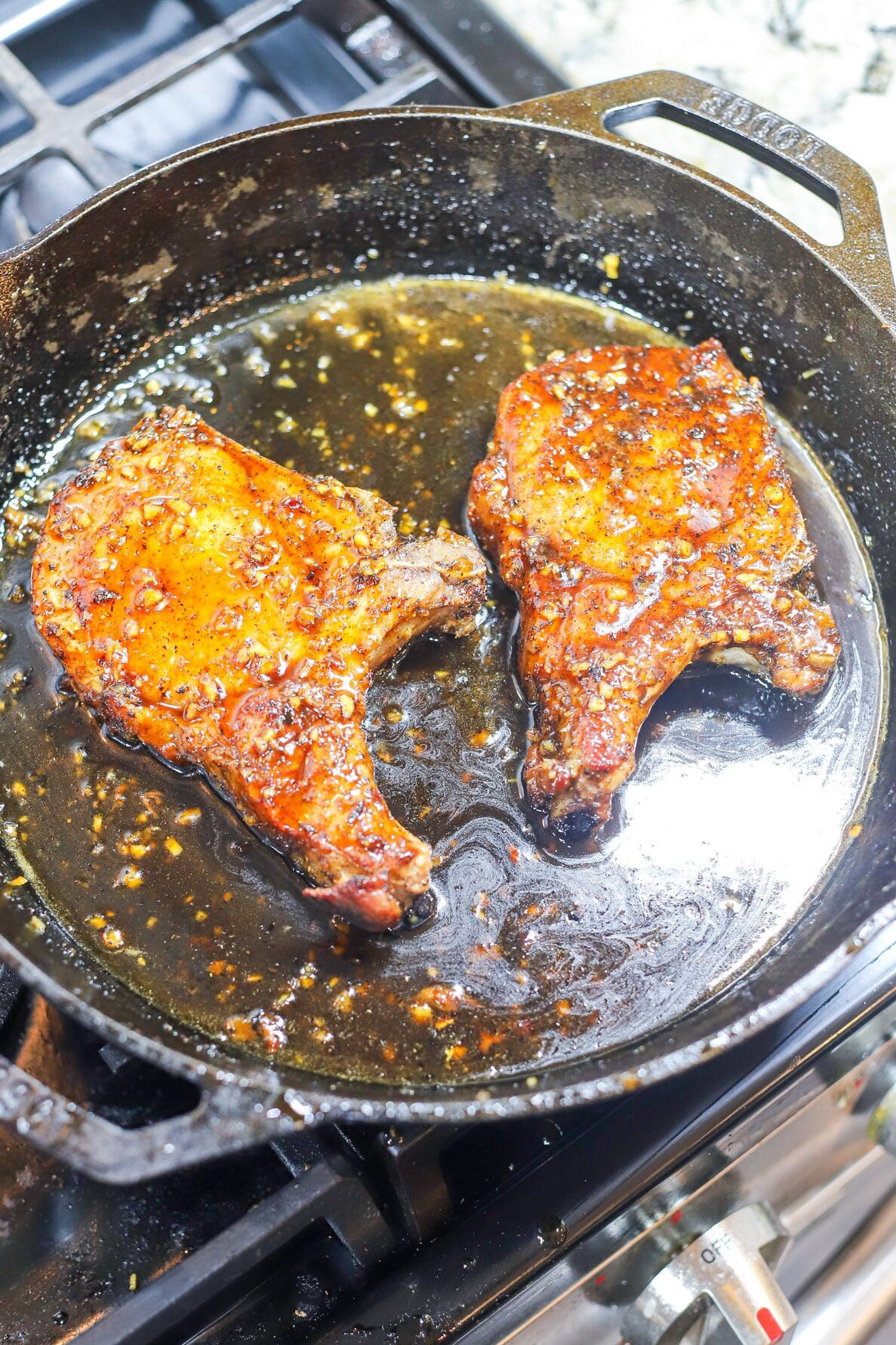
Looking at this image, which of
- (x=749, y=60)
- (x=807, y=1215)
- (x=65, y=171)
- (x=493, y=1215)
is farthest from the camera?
(x=749, y=60)

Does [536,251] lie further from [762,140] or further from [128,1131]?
[128,1131]

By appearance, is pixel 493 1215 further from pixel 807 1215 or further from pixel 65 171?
pixel 65 171

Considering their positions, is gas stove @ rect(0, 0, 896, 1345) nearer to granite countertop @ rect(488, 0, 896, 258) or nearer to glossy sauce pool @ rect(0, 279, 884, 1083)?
glossy sauce pool @ rect(0, 279, 884, 1083)

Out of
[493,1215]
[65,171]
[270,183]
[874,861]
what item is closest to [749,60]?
[270,183]

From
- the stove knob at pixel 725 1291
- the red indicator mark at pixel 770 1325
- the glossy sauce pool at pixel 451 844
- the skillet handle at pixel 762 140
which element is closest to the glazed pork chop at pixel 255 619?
the glossy sauce pool at pixel 451 844

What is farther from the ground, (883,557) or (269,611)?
(269,611)
